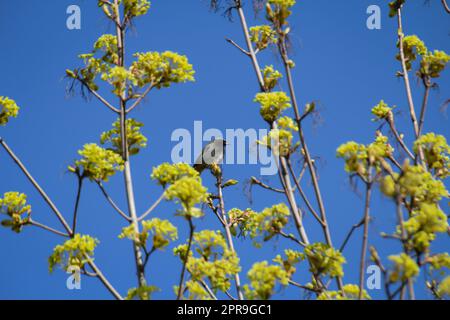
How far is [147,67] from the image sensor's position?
580 centimetres

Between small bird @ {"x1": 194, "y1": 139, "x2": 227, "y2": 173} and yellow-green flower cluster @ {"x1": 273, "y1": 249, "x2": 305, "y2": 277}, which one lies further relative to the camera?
small bird @ {"x1": 194, "y1": 139, "x2": 227, "y2": 173}

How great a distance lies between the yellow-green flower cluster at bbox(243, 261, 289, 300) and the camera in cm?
456

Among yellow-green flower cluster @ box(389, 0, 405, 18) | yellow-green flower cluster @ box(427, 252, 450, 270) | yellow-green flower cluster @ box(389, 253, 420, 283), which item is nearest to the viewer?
yellow-green flower cluster @ box(389, 253, 420, 283)

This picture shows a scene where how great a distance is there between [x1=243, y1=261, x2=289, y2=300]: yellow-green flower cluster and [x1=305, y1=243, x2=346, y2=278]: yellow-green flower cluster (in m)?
0.35

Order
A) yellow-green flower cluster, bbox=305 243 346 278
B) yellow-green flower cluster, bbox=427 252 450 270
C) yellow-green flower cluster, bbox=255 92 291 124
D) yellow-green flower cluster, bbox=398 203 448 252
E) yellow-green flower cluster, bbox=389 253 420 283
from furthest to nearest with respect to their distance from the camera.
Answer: yellow-green flower cluster, bbox=255 92 291 124
yellow-green flower cluster, bbox=305 243 346 278
yellow-green flower cluster, bbox=427 252 450 270
yellow-green flower cluster, bbox=398 203 448 252
yellow-green flower cluster, bbox=389 253 420 283

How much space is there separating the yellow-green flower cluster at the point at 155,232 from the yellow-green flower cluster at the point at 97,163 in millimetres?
717

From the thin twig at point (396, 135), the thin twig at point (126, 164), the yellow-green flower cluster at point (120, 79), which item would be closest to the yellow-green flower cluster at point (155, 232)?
the thin twig at point (126, 164)

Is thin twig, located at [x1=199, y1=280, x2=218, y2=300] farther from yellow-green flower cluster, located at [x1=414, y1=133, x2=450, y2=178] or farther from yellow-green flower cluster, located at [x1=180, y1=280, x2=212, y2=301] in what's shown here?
yellow-green flower cluster, located at [x1=414, y1=133, x2=450, y2=178]

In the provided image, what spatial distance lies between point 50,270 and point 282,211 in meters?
2.36

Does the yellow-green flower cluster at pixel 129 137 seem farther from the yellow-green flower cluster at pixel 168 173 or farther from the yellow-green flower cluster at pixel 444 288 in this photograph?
the yellow-green flower cluster at pixel 444 288

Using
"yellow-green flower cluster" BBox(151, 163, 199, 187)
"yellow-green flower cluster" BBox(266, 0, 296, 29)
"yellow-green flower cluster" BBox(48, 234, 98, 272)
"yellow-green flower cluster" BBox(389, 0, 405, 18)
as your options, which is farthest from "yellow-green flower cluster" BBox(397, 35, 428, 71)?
"yellow-green flower cluster" BBox(48, 234, 98, 272)
